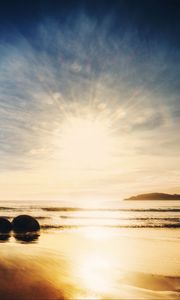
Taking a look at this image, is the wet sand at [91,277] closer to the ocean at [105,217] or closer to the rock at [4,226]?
the rock at [4,226]

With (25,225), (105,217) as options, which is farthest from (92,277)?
(105,217)

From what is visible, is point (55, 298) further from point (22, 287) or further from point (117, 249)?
point (117, 249)

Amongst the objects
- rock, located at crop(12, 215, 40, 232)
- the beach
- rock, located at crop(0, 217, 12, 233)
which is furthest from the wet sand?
rock, located at crop(0, 217, 12, 233)

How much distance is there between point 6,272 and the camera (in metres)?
7.53

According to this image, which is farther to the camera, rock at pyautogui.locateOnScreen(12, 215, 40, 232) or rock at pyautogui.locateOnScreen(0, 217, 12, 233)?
rock at pyautogui.locateOnScreen(12, 215, 40, 232)

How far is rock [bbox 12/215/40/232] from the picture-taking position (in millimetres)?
27078

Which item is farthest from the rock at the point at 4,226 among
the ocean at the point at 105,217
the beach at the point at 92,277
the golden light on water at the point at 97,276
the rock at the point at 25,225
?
the golden light on water at the point at 97,276

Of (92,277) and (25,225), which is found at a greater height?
(25,225)

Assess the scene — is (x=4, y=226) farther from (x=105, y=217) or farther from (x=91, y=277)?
(x=105, y=217)

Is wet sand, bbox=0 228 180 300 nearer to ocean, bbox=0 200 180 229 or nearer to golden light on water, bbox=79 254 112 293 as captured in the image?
golden light on water, bbox=79 254 112 293

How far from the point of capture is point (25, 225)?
2759 cm

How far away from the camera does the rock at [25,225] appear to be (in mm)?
27078

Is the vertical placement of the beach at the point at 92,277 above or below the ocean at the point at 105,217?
below

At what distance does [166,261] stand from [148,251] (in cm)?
256
